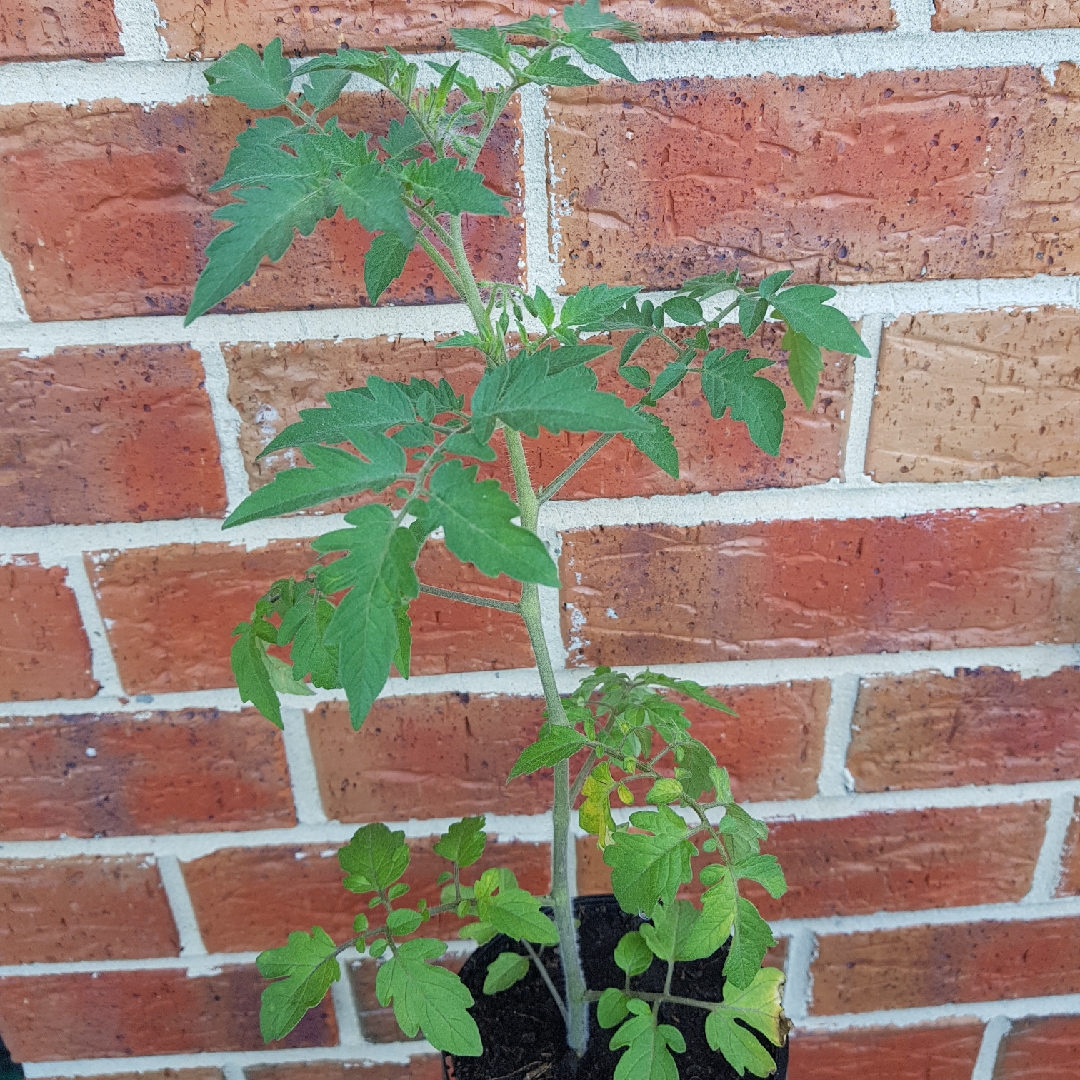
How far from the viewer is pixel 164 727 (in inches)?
24.1

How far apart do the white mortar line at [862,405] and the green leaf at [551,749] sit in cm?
27

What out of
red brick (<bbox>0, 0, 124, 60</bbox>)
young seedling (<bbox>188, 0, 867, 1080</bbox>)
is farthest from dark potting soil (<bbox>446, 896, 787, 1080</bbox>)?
red brick (<bbox>0, 0, 124, 60</bbox>)

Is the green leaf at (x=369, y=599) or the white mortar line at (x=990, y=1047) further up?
the green leaf at (x=369, y=599)

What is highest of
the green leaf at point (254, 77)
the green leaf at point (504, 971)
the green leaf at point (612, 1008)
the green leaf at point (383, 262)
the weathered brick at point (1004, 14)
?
the weathered brick at point (1004, 14)

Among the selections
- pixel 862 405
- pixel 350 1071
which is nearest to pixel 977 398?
pixel 862 405

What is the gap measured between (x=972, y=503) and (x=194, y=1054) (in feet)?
2.37

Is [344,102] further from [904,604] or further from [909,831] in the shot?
[909,831]

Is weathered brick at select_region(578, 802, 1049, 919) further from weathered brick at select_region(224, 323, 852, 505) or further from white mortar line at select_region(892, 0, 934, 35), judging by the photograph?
white mortar line at select_region(892, 0, 934, 35)

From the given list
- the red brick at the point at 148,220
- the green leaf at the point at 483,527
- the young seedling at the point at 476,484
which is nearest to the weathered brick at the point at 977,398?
the young seedling at the point at 476,484

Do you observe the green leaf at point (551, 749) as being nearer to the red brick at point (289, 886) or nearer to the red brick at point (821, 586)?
the red brick at point (821, 586)

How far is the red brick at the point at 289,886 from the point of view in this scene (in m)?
0.67

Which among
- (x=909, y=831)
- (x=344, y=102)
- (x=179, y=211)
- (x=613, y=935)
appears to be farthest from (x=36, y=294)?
(x=909, y=831)

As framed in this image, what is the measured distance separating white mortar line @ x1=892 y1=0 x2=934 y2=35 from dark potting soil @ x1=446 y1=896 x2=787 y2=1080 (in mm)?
514

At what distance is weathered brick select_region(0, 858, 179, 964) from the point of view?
66 centimetres
